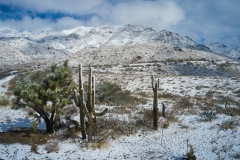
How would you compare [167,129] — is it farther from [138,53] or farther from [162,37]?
[162,37]

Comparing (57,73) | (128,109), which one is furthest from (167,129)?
(57,73)

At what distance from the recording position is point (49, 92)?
10172mm

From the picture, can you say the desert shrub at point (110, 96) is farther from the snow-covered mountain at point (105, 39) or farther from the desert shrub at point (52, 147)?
the snow-covered mountain at point (105, 39)

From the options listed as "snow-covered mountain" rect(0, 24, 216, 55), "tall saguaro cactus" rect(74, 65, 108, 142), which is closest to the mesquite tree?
"tall saguaro cactus" rect(74, 65, 108, 142)

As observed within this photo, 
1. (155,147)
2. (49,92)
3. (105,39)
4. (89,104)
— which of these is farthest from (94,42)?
(155,147)

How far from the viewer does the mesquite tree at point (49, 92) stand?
33.4 feet

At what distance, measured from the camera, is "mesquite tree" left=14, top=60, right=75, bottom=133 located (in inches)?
401

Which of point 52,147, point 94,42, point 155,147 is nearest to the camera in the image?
point 52,147

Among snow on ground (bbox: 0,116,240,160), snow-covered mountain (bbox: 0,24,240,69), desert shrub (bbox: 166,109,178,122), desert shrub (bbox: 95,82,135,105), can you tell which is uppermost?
snow-covered mountain (bbox: 0,24,240,69)

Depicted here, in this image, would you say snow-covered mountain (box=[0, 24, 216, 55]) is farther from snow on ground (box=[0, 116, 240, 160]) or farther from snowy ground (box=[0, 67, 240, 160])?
snow on ground (box=[0, 116, 240, 160])

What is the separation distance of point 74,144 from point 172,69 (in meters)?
36.2

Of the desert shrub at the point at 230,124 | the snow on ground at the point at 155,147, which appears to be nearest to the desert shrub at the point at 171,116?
the snow on ground at the point at 155,147

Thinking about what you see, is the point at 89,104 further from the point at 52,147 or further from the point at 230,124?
the point at 230,124

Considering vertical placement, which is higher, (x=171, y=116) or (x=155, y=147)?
(x=171, y=116)
